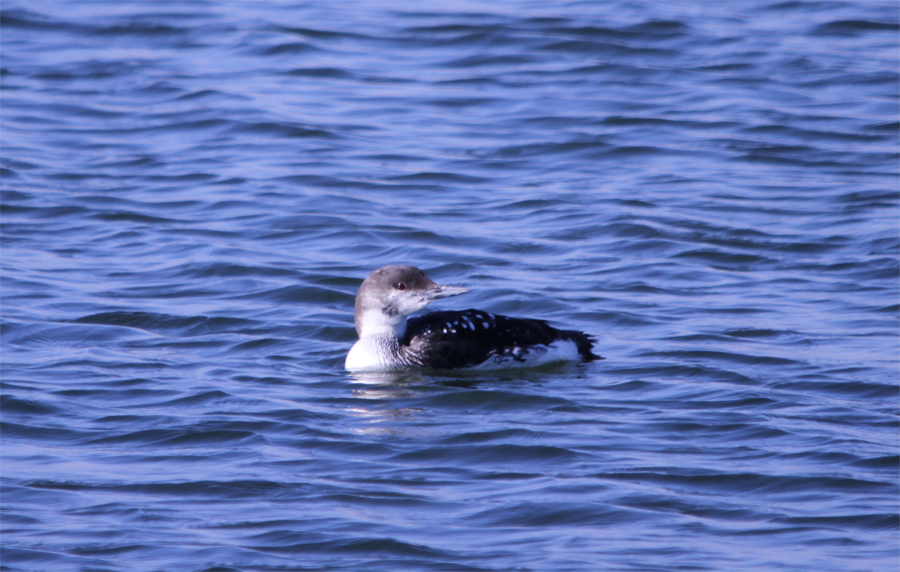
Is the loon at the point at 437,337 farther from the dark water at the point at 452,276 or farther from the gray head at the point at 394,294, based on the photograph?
the dark water at the point at 452,276

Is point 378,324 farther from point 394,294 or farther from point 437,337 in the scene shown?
point 437,337

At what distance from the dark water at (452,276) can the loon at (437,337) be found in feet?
0.44

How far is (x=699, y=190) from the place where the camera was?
37.9 ft

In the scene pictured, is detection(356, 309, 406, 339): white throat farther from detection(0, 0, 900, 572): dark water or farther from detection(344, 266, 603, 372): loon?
detection(0, 0, 900, 572): dark water

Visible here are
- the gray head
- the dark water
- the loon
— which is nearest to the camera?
Answer: the dark water

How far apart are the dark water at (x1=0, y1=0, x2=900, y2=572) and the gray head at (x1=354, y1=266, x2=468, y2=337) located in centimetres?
40

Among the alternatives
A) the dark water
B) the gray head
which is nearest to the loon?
the gray head

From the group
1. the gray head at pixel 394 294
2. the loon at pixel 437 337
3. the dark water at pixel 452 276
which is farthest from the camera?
the gray head at pixel 394 294

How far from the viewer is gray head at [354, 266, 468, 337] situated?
8219 mm

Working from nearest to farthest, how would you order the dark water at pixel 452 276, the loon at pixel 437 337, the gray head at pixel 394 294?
the dark water at pixel 452 276
the loon at pixel 437 337
the gray head at pixel 394 294

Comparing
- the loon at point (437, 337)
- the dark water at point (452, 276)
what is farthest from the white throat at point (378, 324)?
the dark water at point (452, 276)

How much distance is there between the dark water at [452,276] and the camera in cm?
588

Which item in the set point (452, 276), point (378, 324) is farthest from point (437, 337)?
point (452, 276)

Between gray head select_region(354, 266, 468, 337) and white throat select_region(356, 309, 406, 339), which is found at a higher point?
gray head select_region(354, 266, 468, 337)
